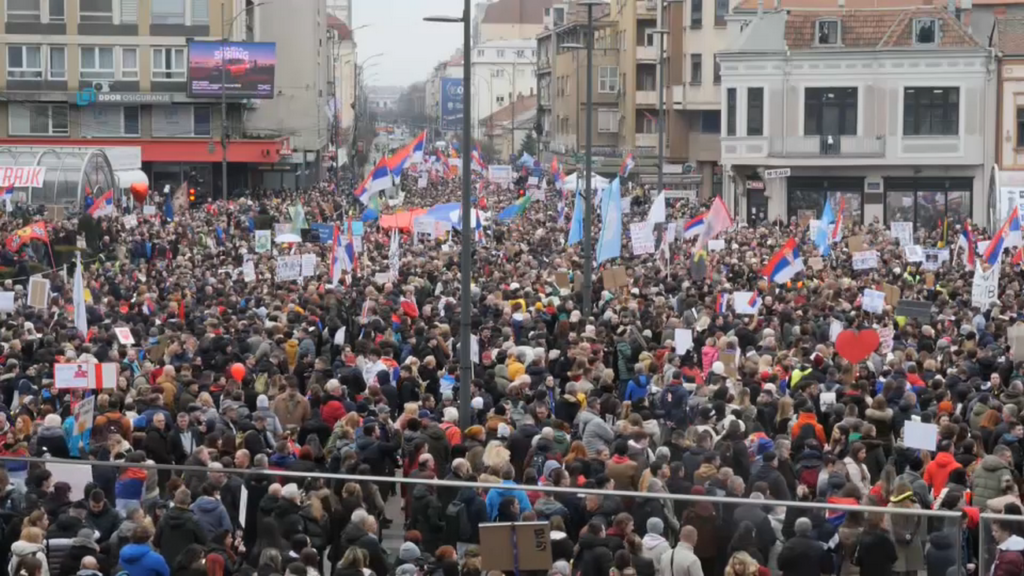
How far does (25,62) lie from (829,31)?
3749 cm

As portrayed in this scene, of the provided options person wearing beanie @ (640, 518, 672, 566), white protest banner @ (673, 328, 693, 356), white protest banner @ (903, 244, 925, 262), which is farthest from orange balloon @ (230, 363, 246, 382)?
white protest banner @ (903, 244, 925, 262)

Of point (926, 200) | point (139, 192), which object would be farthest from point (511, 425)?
point (139, 192)

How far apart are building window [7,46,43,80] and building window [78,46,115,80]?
1.89 m

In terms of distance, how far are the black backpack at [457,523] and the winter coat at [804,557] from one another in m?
2.23

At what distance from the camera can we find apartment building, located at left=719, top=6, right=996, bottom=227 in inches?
2192

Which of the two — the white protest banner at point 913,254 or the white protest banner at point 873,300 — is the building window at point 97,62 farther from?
the white protest banner at point 873,300

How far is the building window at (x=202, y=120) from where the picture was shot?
7731 cm

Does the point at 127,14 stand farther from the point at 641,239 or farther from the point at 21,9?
the point at 641,239

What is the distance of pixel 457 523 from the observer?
41.0 feet

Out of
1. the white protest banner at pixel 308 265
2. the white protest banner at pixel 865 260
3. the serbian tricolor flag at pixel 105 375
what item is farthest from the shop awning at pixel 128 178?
the serbian tricolor flag at pixel 105 375

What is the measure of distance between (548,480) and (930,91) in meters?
43.8

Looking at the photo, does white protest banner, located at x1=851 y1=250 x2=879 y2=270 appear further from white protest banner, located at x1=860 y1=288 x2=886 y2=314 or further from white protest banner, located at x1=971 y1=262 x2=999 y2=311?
white protest banner, located at x1=860 y1=288 x2=886 y2=314

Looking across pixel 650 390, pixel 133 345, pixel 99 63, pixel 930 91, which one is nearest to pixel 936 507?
pixel 650 390

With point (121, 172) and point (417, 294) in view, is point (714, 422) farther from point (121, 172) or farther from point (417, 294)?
point (121, 172)
